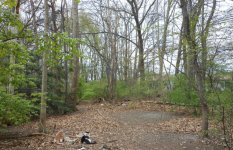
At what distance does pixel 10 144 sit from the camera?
754 centimetres

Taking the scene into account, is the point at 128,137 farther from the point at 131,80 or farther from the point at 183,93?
the point at 131,80

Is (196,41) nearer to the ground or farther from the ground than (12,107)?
farther from the ground

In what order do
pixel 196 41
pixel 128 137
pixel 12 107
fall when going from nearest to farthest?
1. pixel 196 41
2. pixel 12 107
3. pixel 128 137

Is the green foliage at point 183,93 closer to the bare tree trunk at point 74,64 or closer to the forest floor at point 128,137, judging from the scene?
the forest floor at point 128,137

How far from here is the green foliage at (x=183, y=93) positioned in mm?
11367

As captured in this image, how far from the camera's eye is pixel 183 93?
1187cm

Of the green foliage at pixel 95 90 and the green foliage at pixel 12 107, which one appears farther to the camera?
the green foliage at pixel 95 90

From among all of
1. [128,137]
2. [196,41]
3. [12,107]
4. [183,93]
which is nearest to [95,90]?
[183,93]

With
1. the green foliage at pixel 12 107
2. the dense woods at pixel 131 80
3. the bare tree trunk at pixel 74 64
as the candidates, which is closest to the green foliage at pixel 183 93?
the dense woods at pixel 131 80

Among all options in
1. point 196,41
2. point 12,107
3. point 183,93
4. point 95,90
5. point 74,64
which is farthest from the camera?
point 95,90

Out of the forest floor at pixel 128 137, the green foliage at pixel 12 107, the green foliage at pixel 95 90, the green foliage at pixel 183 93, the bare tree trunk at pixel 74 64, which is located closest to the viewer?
the forest floor at pixel 128 137

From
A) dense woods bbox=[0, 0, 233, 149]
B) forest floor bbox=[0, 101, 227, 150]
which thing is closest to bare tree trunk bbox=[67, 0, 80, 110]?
dense woods bbox=[0, 0, 233, 149]

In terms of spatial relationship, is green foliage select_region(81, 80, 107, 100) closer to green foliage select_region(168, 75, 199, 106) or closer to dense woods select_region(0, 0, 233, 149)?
dense woods select_region(0, 0, 233, 149)

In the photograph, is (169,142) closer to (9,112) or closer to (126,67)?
(9,112)
